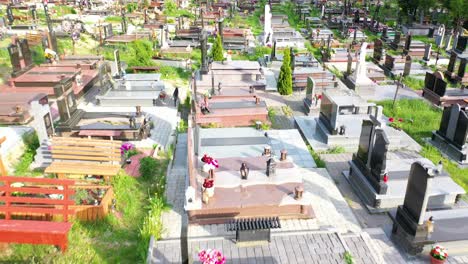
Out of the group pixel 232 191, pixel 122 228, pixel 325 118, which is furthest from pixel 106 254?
pixel 325 118

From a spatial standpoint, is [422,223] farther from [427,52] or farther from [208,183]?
[427,52]

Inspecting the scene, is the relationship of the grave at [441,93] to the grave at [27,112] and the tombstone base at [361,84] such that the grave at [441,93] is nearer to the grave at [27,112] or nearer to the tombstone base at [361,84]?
the tombstone base at [361,84]

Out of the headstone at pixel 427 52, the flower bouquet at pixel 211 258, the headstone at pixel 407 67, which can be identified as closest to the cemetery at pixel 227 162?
the flower bouquet at pixel 211 258

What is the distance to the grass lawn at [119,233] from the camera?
320 inches

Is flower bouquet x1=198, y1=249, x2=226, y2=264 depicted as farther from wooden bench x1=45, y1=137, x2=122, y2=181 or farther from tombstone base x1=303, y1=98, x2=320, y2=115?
tombstone base x1=303, y1=98, x2=320, y2=115

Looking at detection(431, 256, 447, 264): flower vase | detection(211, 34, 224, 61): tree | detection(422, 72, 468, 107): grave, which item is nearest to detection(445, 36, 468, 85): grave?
detection(422, 72, 468, 107): grave

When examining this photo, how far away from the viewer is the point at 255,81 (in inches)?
850

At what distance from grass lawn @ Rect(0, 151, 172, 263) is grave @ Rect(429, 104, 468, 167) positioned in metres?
11.1

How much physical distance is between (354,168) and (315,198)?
2009mm

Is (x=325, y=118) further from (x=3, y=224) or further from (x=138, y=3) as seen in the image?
(x=138, y=3)

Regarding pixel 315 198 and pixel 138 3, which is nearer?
pixel 315 198

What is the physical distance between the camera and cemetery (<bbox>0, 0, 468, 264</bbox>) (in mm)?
8797

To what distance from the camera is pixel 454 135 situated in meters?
14.3

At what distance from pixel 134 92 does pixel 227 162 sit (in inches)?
374
